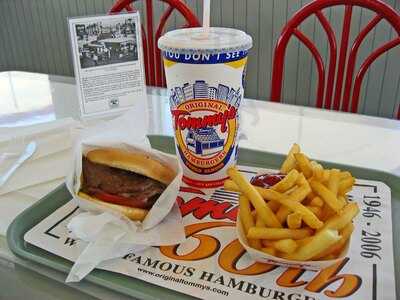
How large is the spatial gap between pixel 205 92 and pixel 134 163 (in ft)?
0.52

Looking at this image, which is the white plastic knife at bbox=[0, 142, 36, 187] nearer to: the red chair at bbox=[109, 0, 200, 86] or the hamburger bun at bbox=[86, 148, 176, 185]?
the hamburger bun at bbox=[86, 148, 176, 185]

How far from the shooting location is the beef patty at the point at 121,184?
66 cm

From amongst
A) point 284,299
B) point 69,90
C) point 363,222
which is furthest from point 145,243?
point 69,90

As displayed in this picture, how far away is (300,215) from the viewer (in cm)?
51

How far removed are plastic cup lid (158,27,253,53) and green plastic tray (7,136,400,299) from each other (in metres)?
0.25

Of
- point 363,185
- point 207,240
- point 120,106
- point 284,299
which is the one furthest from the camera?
point 120,106

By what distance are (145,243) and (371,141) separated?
574 mm

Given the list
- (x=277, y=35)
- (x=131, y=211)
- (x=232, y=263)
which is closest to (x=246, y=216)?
(x=232, y=263)

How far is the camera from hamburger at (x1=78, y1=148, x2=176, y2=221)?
65cm

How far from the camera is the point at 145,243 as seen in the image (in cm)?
60

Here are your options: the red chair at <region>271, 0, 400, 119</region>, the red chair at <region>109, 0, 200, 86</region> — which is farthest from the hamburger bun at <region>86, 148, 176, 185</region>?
the red chair at <region>109, 0, 200, 86</region>

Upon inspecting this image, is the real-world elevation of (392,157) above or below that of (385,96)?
above

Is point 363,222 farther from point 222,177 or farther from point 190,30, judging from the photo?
point 190,30

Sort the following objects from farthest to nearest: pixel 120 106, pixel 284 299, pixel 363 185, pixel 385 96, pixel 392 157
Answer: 1. pixel 385 96
2. pixel 120 106
3. pixel 392 157
4. pixel 363 185
5. pixel 284 299
